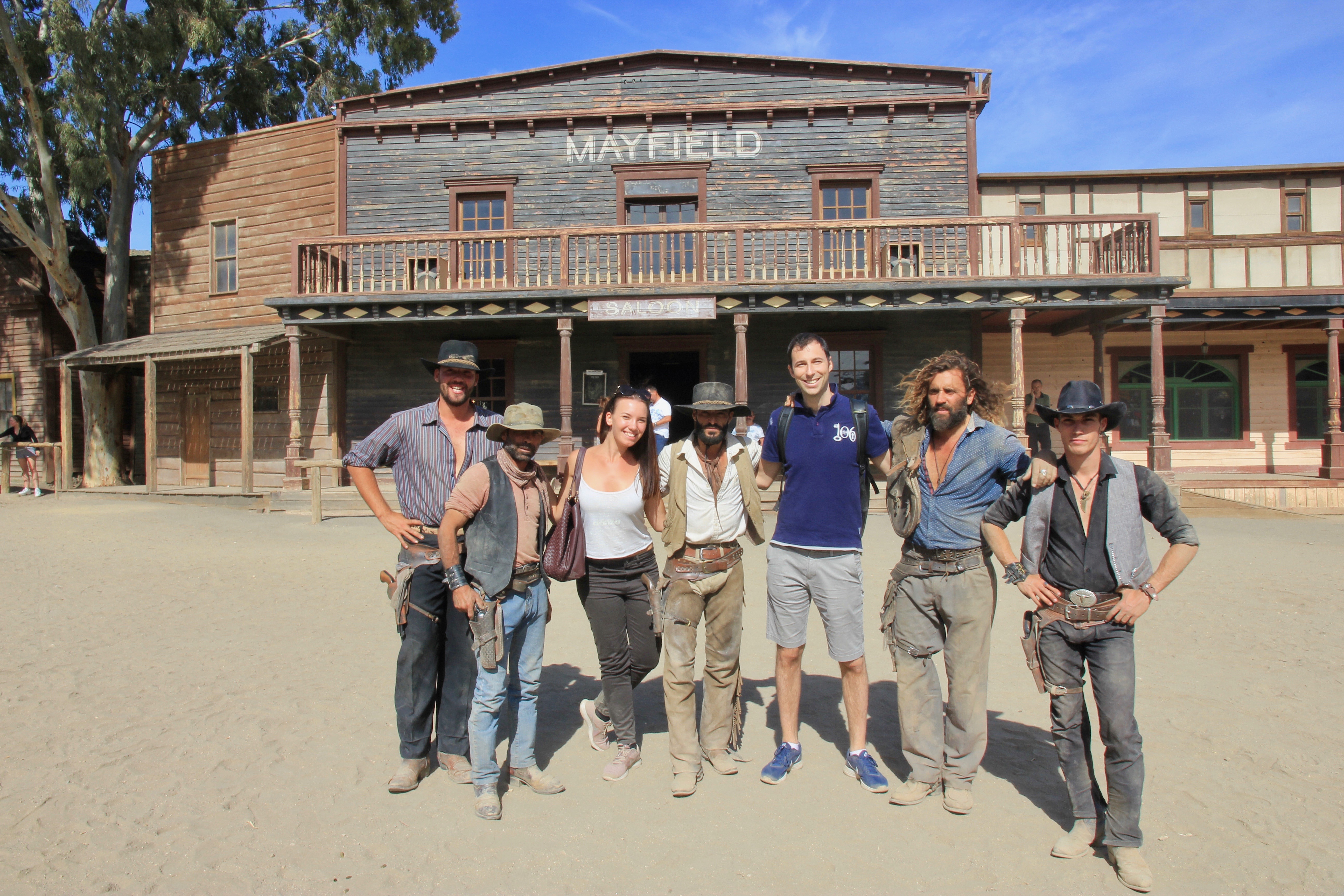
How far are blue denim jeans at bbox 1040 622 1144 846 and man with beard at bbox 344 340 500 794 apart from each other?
2249mm

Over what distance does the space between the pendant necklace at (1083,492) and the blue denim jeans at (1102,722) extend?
394 millimetres

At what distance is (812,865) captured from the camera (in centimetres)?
262

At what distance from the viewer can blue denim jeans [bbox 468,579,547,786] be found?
9.86 feet

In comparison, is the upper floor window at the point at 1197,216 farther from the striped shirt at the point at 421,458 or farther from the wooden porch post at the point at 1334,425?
the striped shirt at the point at 421,458

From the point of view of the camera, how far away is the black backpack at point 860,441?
3.27m


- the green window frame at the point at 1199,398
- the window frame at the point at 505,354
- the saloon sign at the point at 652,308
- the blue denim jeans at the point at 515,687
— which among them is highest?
the saloon sign at the point at 652,308

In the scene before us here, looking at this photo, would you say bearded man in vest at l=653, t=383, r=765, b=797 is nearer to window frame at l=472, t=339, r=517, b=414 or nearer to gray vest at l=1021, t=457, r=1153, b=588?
gray vest at l=1021, t=457, r=1153, b=588

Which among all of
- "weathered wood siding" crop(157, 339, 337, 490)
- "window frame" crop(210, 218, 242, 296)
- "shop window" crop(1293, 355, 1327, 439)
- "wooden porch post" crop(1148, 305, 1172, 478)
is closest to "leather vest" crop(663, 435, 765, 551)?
"wooden porch post" crop(1148, 305, 1172, 478)

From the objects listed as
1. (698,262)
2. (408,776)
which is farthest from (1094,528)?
(698,262)

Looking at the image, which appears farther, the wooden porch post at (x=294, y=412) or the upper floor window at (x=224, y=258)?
the upper floor window at (x=224, y=258)

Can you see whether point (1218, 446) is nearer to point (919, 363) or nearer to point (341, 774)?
point (919, 363)

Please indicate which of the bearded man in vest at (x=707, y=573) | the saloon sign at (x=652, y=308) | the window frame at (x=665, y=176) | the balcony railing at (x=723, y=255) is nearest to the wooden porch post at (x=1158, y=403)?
the balcony railing at (x=723, y=255)

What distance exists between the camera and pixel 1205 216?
15.3m

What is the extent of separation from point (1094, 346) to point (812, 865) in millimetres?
13267
